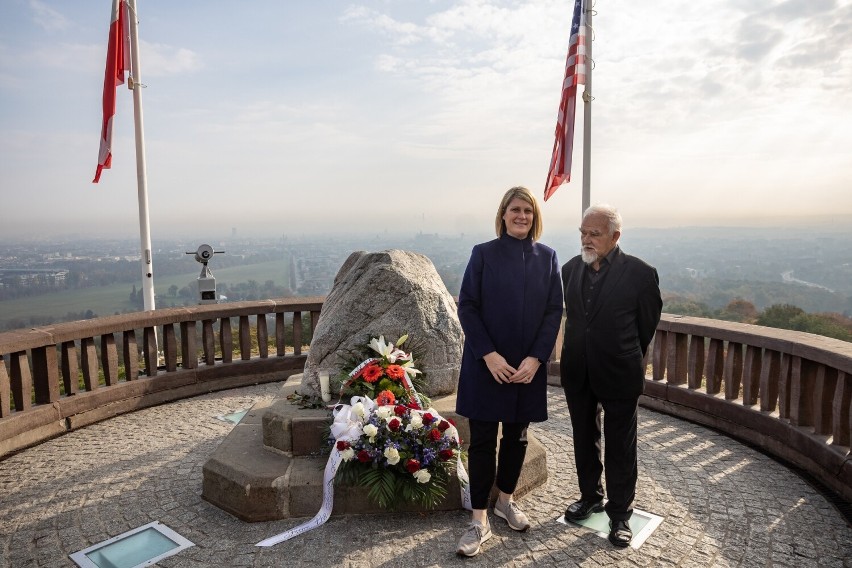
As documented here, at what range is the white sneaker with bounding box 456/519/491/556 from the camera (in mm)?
3252

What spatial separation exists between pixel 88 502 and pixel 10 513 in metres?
0.48

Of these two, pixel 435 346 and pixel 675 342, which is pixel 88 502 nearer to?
pixel 435 346

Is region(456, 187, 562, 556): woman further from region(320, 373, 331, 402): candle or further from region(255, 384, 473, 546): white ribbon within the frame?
region(320, 373, 331, 402): candle

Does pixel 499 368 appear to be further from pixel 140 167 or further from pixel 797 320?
pixel 797 320

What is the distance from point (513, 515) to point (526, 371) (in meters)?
1.03

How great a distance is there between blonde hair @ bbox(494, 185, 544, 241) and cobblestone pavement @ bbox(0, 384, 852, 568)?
1.93m

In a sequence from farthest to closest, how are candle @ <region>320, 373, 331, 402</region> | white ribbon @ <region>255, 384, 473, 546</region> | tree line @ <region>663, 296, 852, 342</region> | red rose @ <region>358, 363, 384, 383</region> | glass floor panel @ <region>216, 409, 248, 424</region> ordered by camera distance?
tree line @ <region>663, 296, 852, 342</region>, glass floor panel @ <region>216, 409, 248, 424</region>, candle @ <region>320, 373, 331, 402</region>, red rose @ <region>358, 363, 384, 383</region>, white ribbon @ <region>255, 384, 473, 546</region>

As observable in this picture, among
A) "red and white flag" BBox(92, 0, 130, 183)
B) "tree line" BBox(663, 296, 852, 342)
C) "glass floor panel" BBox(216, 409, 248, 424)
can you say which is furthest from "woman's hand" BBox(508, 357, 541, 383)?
"red and white flag" BBox(92, 0, 130, 183)

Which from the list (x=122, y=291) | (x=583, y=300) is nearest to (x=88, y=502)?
(x=583, y=300)

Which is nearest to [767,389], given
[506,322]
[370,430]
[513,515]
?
[513,515]

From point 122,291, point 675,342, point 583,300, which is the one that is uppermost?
point 583,300

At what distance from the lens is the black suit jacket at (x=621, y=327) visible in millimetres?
3320

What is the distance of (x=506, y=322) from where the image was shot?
333 centimetres

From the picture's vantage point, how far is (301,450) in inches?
164
